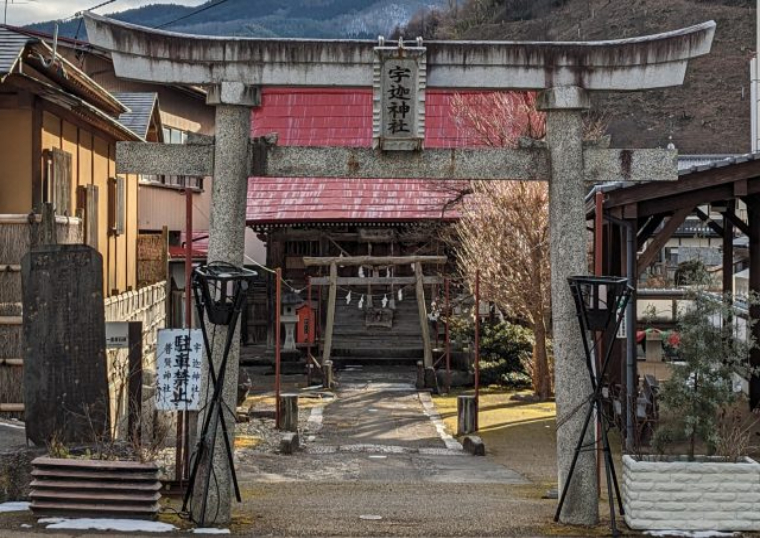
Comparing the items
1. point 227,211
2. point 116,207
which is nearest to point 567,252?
point 227,211

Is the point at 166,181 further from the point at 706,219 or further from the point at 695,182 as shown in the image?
the point at 695,182

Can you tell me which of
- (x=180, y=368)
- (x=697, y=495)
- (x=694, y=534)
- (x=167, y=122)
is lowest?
(x=694, y=534)

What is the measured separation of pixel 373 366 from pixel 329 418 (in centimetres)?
885

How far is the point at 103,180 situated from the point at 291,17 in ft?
421

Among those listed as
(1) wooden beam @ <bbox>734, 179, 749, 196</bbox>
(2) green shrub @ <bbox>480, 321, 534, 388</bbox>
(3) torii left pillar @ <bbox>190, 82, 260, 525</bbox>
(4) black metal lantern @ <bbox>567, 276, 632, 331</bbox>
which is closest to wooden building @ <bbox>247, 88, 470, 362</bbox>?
(2) green shrub @ <bbox>480, 321, 534, 388</bbox>

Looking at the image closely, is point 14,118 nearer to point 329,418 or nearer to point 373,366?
point 329,418

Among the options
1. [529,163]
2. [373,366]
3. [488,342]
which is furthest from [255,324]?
[529,163]

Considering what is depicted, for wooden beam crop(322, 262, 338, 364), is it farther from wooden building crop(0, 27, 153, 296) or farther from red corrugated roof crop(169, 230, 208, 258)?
wooden building crop(0, 27, 153, 296)

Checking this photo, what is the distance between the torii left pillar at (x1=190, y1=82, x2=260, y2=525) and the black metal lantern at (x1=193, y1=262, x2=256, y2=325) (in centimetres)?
21

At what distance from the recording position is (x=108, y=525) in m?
8.62

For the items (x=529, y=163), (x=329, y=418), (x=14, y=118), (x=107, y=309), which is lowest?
(x=329, y=418)

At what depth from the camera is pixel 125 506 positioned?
8805 mm

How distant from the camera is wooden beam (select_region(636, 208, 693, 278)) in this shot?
1494 cm

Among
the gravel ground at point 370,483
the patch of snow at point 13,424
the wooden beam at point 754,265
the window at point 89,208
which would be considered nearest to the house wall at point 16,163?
the window at point 89,208
